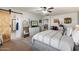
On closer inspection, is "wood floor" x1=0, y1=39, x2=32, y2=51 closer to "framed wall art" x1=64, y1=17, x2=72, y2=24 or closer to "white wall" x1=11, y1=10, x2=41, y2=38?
"white wall" x1=11, y1=10, x2=41, y2=38

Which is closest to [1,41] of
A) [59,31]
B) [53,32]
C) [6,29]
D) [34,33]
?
[6,29]

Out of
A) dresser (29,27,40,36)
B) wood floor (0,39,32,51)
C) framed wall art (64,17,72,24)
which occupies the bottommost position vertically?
wood floor (0,39,32,51)

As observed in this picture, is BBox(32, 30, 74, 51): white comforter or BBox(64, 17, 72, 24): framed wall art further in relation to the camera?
BBox(32, 30, 74, 51): white comforter

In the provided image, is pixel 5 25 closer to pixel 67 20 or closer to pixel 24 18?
pixel 24 18

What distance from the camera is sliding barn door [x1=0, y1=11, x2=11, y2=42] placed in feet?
3.39

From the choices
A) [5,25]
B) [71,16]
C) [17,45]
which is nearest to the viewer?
[71,16]

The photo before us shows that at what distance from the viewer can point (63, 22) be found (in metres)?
1.19

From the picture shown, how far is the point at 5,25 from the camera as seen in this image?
1.17 metres

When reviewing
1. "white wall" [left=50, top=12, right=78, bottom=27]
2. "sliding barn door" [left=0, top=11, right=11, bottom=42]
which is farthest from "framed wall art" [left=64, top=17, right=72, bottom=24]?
"sliding barn door" [left=0, top=11, right=11, bottom=42]

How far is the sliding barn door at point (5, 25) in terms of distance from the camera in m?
1.03

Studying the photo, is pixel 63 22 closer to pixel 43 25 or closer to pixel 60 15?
pixel 60 15

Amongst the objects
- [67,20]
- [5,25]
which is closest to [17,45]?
[5,25]
